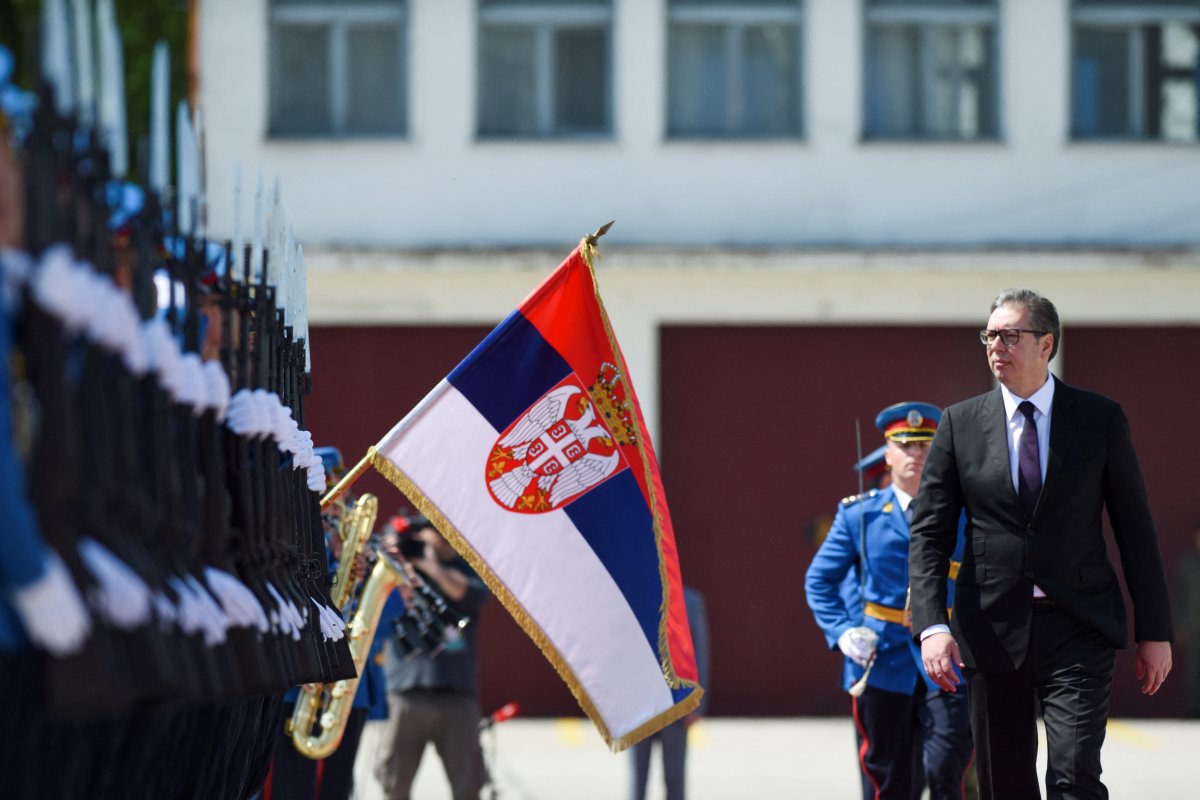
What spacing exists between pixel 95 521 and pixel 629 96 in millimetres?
15494

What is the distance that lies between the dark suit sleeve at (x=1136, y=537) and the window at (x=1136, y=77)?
12.8 meters

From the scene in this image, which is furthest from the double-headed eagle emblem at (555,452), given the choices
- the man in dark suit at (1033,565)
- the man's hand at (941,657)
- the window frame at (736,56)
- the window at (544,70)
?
the window at (544,70)

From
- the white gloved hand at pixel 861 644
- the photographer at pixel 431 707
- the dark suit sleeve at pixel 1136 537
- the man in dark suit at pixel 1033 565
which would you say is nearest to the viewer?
the man in dark suit at pixel 1033 565

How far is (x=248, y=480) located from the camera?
16.4ft

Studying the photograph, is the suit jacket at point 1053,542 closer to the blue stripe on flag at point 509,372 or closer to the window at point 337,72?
the blue stripe on flag at point 509,372

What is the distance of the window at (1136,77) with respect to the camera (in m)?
19.1

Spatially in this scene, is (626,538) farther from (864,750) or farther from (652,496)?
(864,750)

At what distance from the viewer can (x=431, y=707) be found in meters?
10.3

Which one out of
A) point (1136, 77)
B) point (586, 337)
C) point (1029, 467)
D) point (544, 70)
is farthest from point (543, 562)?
point (1136, 77)

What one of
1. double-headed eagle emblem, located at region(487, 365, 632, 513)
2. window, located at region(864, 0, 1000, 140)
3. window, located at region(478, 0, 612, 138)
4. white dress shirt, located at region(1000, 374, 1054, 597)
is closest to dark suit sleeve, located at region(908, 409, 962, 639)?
white dress shirt, located at region(1000, 374, 1054, 597)

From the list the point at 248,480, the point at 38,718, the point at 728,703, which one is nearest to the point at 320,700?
the point at 248,480

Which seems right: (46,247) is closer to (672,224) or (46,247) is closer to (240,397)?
(240,397)

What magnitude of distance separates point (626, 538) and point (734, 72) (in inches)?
479

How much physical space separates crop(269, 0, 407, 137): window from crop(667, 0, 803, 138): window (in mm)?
2574
